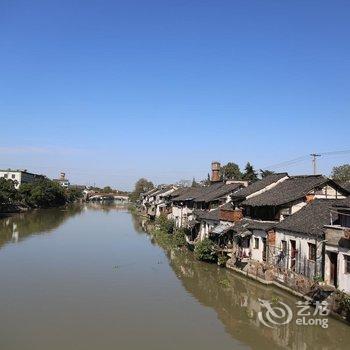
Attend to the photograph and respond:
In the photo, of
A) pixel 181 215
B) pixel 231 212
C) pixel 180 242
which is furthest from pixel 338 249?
pixel 181 215

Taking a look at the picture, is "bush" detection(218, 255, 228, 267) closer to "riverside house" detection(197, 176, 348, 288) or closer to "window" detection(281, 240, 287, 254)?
"riverside house" detection(197, 176, 348, 288)

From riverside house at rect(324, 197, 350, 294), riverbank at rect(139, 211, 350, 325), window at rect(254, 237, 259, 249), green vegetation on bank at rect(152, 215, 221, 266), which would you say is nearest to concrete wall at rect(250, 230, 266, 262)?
window at rect(254, 237, 259, 249)

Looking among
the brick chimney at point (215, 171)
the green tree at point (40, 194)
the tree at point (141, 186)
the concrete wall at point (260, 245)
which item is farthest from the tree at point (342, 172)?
the tree at point (141, 186)

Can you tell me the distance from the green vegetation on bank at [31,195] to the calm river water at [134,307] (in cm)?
4916

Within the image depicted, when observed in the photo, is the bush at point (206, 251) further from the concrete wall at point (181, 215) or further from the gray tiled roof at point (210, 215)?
the concrete wall at point (181, 215)

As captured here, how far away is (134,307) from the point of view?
22.3 m

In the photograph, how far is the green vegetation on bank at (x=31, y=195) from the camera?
85.9 m

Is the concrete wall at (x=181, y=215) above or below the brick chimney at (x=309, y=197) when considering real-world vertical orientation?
below

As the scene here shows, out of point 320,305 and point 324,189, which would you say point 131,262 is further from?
point 320,305

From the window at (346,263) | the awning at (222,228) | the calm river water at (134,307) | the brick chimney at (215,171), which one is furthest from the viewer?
the brick chimney at (215,171)

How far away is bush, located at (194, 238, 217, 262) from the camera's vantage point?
3519 cm

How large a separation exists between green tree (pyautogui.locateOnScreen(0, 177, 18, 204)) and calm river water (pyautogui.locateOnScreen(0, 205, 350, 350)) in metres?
42.4

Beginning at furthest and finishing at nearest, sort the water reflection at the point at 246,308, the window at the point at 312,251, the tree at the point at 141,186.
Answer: the tree at the point at 141,186 → the window at the point at 312,251 → the water reflection at the point at 246,308

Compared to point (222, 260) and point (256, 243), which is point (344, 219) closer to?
point (256, 243)
